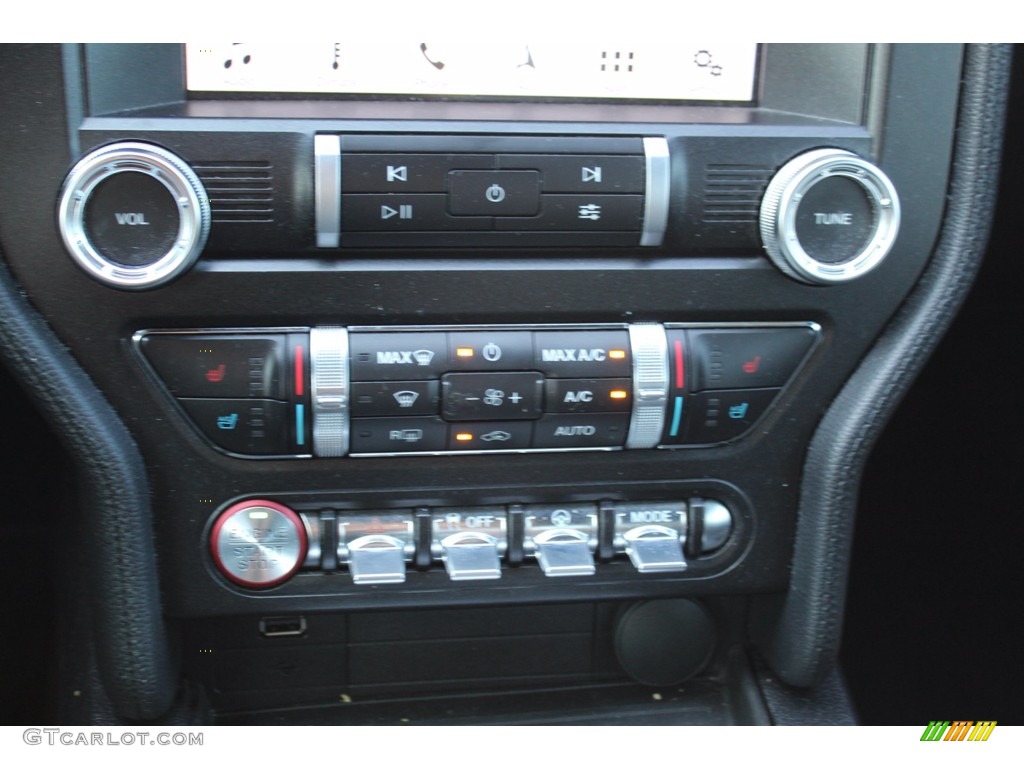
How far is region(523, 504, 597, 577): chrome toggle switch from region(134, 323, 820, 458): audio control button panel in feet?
0.23

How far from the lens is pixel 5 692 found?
1.17 meters

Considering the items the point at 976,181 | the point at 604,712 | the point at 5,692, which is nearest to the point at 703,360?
the point at 976,181

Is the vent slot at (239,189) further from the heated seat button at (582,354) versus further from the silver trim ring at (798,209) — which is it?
the silver trim ring at (798,209)

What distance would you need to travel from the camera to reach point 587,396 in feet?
3.06

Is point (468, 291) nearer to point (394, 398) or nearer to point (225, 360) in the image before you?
point (394, 398)

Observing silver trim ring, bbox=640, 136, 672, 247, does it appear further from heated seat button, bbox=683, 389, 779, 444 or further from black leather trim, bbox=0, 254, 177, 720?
black leather trim, bbox=0, 254, 177, 720

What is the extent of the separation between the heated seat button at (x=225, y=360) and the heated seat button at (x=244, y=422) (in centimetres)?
1

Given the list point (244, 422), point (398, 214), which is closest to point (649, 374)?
point (398, 214)

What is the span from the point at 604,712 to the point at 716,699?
0.14 metres

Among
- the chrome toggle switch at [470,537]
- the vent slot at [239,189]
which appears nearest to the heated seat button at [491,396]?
the chrome toggle switch at [470,537]

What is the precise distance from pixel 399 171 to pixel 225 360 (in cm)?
23

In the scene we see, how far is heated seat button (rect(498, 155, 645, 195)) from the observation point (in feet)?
2.87

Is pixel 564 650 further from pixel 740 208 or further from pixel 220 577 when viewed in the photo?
pixel 740 208

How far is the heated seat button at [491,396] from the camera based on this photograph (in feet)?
3.00
